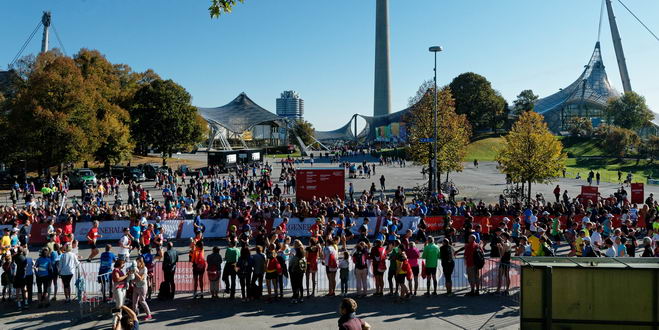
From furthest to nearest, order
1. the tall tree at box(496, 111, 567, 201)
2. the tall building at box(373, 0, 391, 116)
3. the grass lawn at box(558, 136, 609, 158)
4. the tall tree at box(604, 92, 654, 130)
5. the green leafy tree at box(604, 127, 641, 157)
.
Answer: the tall building at box(373, 0, 391, 116) → the tall tree at box(604, 92, 654, 130) → the grass lawn at box(558, 136, 609, 158) → the green leafy tree at box(604, 127, 641, 157) → the tall tree at box(496, 111, 567, 201)

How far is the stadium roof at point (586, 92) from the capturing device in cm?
10581

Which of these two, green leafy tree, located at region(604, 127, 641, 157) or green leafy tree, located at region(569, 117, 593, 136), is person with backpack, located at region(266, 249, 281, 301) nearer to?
green leafy tree, located at region(604, 127, 641, 157)

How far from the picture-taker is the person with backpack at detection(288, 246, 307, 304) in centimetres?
1091

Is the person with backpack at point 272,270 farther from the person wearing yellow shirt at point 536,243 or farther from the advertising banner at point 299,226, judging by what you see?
the advertising banner at point 299,226

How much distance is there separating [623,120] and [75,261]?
8796 centimetres

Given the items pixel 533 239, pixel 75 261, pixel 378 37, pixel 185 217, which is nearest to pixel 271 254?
pixel 75 261

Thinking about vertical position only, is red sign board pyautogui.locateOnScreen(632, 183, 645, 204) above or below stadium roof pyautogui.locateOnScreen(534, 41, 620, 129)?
below

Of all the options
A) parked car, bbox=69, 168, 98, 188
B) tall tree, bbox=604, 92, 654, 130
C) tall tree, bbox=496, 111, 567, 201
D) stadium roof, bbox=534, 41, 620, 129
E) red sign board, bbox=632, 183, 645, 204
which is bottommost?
red sign board, bbox=632, 183, 645, 204

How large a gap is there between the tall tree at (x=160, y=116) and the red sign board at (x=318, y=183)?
99.8 feet

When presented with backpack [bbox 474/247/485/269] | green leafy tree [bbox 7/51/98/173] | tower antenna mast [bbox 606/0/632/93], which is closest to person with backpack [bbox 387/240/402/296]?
backpack [bbox 474/247/485/269]

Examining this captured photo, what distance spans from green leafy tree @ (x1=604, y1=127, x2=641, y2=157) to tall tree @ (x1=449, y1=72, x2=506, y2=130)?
20.6 m

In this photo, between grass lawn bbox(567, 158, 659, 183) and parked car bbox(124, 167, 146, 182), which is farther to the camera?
grass lawn bbox(567, 158, 659, 183)

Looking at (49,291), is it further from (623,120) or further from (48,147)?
(623,120)

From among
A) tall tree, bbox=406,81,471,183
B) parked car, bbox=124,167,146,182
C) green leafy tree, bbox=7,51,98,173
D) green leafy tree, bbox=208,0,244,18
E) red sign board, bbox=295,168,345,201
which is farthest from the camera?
parked car, bbox=124,167,146,182
